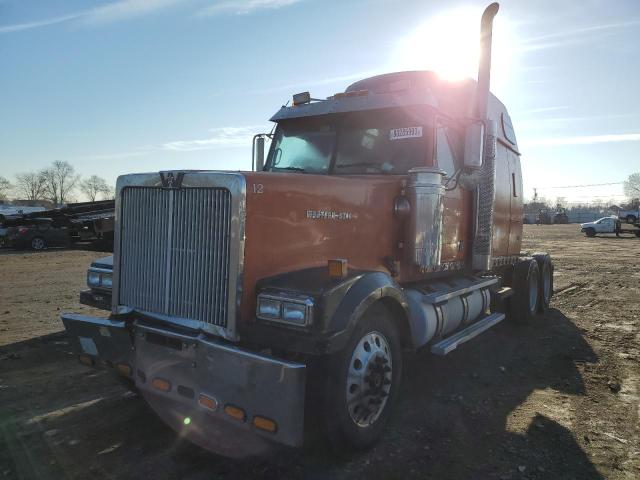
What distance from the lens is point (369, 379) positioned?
3.43 metres

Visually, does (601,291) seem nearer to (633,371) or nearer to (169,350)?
(633,371)

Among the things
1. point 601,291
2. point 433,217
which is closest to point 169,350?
point 433,217

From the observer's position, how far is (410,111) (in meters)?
4.80

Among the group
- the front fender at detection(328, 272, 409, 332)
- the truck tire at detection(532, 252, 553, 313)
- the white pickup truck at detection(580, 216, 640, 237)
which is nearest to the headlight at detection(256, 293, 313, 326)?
the front fender at detection(328, 272, 409, 332)

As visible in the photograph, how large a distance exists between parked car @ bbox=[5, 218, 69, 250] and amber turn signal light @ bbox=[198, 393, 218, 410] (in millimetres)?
20652

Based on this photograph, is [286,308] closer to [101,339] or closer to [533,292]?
[101,339]

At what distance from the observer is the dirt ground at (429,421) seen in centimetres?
325

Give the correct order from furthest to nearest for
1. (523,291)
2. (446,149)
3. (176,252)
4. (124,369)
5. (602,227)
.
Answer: (602,227) < (523,291) < (446,149) < (124,369) < (176,252)

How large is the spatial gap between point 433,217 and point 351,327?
184cm

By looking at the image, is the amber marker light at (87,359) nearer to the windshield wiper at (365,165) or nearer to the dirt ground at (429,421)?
the dirt ground at (429,421)

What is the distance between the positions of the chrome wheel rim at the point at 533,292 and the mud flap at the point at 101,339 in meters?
6.83

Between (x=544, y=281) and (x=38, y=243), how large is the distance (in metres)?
20.2

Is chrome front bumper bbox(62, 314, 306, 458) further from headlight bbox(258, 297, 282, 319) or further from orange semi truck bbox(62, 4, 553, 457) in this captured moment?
headlight bbox(258, 297, 282, 319)

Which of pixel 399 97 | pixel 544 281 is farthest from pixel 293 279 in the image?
pixel 544 281
